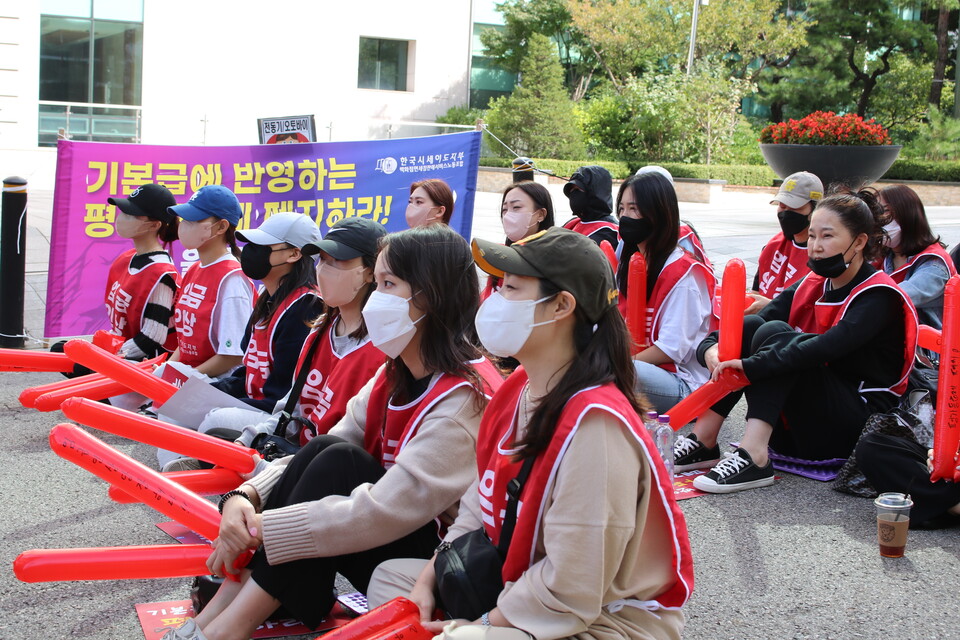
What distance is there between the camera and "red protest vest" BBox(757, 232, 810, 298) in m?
6.34

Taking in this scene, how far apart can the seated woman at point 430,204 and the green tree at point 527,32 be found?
2924 cm

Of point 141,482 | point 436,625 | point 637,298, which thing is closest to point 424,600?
point 436,625

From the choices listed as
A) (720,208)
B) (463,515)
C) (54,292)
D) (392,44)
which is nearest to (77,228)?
(54,292)

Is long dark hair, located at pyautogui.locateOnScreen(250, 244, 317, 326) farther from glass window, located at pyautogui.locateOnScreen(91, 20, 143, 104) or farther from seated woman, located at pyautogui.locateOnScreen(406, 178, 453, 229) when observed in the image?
glass window, located at pyautogui.locateOnScreen(91, 20, 143, 104)

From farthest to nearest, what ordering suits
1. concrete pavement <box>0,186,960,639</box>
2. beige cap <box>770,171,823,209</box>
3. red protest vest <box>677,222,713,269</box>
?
beige cap <box>770,171,823,209</box> → red protest vest <box>677,222,713,269</box> → concrete pavement <box>0,186,960,639</box>

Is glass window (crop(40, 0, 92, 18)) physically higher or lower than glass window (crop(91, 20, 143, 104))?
higher

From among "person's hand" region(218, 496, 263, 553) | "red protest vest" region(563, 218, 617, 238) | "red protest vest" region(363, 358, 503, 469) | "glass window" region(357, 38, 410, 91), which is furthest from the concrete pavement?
"glass window" region(357, 38, 410, 91)

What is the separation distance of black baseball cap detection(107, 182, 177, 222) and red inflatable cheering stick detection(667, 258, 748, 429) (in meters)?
3.26

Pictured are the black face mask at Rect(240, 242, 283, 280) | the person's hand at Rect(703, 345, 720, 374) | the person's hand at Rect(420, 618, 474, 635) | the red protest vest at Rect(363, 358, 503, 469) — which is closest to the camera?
the person's hand at Rect(420, 618, 474, 635)

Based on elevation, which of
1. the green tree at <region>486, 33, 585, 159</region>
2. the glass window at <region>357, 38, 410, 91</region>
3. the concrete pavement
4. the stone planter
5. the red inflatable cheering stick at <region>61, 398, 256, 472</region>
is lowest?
the concrete pavement

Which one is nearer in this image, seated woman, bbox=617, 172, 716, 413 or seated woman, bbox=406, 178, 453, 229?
seated woman, bbox=617, 172, 716, 413

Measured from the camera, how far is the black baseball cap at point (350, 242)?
384 centimetres

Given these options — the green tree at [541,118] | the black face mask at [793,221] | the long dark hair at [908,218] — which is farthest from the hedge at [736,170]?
the long dark hair at [908,218]

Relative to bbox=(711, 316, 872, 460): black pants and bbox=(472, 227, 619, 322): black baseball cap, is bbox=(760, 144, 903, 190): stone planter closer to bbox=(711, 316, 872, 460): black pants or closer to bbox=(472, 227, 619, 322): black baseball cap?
bbox=(711, 316, 872, 460): black pants
